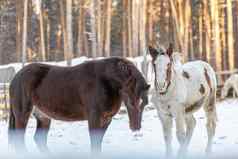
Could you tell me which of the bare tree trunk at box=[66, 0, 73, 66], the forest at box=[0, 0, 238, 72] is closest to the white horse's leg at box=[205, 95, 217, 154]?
the bare tree trunk at box=[66, 0, 73, 66]

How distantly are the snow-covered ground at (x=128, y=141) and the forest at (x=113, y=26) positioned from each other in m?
12.2

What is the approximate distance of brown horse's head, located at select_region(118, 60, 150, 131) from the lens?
5.18 m

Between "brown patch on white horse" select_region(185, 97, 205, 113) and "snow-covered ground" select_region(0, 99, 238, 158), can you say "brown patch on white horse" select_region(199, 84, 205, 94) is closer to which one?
"brown patch on white horse" select_region(185, 97, 205, 113)

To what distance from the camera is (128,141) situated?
25.4 feet

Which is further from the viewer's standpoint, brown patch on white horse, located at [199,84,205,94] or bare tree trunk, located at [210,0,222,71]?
bare tree trunk, located at [210,0,222,71]

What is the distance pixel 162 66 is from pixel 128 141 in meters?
2.72

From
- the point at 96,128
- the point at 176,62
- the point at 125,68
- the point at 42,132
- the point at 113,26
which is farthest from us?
the point at 113,26

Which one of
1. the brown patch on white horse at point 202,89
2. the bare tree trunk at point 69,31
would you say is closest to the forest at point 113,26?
the bare tree trunk at point 69,31

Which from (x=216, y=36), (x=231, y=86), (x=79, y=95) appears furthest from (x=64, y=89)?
(x=216, y=36)

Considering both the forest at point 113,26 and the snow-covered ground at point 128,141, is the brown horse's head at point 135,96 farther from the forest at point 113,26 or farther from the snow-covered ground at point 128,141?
the forest at point 113,26

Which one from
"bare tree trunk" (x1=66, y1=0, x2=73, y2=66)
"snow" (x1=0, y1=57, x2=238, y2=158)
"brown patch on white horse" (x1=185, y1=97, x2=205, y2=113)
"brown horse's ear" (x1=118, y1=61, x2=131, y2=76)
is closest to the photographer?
"brown horse's ear" (x1=118, y1=61, x2=131, y2=76)

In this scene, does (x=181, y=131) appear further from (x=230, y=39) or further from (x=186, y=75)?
(x=230, y=39)

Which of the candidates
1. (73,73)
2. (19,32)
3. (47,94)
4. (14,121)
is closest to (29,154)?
(14,121)

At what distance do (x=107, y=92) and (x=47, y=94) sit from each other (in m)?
0.95
